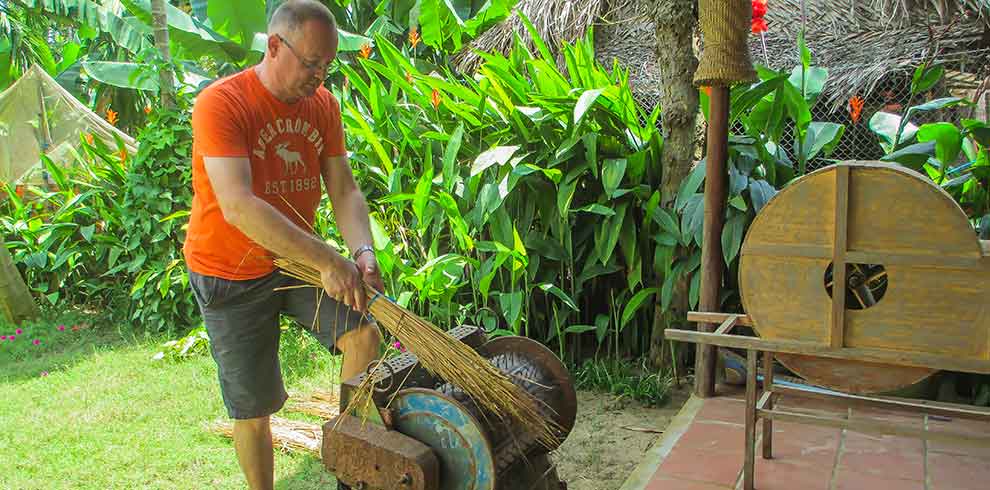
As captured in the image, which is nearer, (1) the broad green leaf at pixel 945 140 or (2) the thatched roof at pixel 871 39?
(1) the broad green leaf at pixel 945 140

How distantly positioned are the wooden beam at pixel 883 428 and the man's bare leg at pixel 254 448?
1587 mm

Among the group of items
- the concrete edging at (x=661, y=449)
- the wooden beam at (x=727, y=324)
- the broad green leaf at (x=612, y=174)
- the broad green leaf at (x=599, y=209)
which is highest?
the broad green leaf at (x=612, y=174)

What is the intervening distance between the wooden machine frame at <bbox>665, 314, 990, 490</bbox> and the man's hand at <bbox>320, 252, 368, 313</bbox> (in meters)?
1.01

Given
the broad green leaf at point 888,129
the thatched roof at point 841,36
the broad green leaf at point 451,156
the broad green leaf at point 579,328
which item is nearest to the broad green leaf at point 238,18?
the thatched roof at point 841,36

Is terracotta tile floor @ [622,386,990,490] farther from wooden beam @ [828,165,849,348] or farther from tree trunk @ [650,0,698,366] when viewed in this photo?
tree trunk @ [650,0,698,366]

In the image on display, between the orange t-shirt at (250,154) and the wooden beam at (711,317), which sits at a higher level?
the orange t-shirt at (250,154)

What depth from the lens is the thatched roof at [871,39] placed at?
201 inches

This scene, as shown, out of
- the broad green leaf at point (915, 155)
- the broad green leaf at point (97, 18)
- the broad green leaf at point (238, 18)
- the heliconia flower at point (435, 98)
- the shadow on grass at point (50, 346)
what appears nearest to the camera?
the broad green leaf at point (915, 155)

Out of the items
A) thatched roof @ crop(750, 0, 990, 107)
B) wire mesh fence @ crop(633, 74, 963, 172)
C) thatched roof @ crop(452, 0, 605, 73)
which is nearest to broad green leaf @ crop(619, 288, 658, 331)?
wire mesh fence @ crop(633, 74, 963, 172)

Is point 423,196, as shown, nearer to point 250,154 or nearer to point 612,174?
point 612,174

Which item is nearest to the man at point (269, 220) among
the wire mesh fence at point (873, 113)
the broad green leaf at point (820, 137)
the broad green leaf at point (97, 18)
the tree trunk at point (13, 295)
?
the broad green leaf at point (820, 137)

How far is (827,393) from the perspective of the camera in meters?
2.37

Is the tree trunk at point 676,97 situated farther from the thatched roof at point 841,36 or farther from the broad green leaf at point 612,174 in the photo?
the thatched roof at point 841,36

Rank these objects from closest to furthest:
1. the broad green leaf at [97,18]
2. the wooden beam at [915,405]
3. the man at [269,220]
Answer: the man at [269,220] < the wooden beam at [915,405] < the broad green leaf at [97,18]
